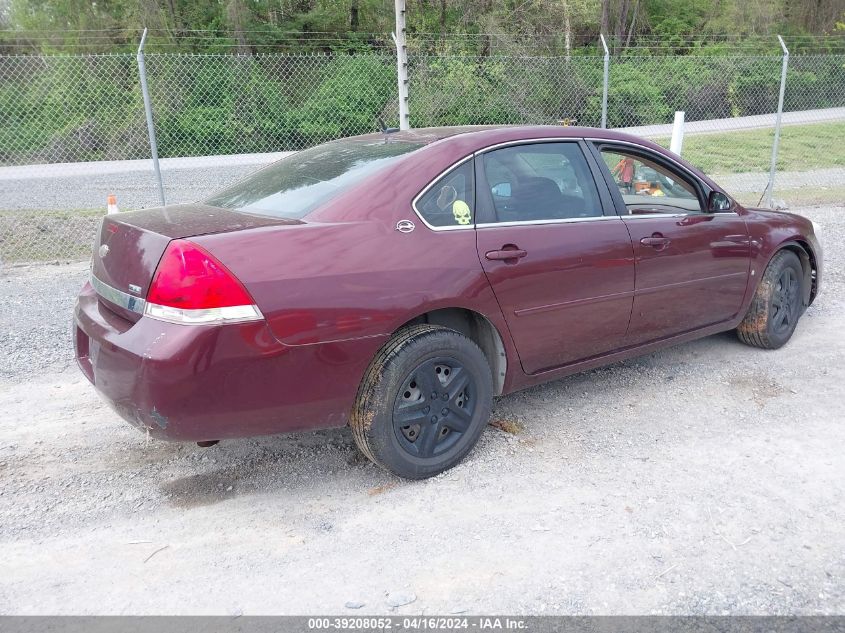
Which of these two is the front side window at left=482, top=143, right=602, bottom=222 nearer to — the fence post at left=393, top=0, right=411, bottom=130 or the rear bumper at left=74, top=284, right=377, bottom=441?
the rear bumper at left=74, top=284, right=377, bottom=441

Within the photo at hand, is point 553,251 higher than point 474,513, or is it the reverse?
point 553,251

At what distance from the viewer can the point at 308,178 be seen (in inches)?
141

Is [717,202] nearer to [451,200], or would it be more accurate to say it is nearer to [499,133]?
[499,133]

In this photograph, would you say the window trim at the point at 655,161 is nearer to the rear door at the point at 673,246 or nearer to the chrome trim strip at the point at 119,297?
the rear door at the point at 673,246

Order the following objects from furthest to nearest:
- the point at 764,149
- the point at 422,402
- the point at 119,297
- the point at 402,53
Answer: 1. the point at 764,149
2. the point at 402,53
3. the point at 422,402
4. the point at 119,297

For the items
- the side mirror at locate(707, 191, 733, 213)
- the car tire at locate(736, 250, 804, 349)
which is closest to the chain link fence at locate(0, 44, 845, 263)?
the car tire at locate(736, 250, 804, 349)

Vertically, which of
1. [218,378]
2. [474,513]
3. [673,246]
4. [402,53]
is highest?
[402,53]

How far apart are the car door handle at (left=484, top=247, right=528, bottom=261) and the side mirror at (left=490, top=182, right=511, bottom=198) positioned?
0.30 m

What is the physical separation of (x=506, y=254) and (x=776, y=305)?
2.60 m

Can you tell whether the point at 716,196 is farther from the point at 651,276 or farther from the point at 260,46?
the point at 260,46

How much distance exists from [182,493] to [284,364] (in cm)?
95

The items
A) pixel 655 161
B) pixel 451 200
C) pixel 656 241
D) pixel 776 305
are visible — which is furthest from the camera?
pixel 776 305

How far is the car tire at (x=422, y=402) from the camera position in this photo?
315 cm

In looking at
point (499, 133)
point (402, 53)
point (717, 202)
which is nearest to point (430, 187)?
point (499, 133)
